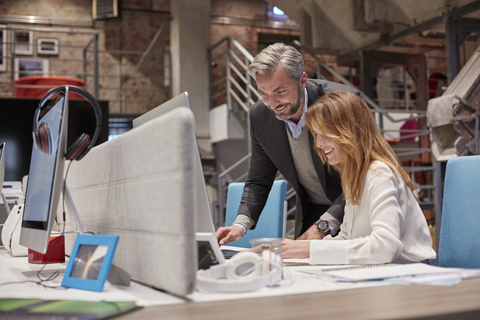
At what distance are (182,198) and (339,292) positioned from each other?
0.31m

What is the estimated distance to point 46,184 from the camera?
1.12 metres

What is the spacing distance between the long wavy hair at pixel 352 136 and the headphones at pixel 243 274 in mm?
423

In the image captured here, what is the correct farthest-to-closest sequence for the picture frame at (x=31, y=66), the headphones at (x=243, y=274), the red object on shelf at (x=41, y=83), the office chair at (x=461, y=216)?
the picture frame at (x=31, y=66), the red object on shelf at (x=41, y=83), the office chair at (x=461, y=216), the headphones at (x=243, y=274)

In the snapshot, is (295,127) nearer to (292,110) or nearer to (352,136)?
(292,110)

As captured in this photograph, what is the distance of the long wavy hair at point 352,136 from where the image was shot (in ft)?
4.29

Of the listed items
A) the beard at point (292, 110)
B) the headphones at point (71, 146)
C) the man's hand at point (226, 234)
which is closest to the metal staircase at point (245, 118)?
the beard at point (292, 110)

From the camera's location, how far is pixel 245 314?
28.0 inches

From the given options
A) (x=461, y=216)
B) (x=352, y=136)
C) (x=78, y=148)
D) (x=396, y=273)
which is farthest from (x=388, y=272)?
(x=78, y=148)

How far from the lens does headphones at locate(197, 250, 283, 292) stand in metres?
0.88

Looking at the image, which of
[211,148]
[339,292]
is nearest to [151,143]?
[339,292]

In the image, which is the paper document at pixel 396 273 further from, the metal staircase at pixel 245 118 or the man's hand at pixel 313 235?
the metal staircase at pixel 245 118

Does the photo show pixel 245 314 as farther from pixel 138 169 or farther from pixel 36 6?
pixel 36 6

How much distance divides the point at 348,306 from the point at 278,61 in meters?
1.20

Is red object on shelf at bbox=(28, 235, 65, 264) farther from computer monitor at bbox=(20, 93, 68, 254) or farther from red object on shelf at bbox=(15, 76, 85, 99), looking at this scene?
red object on shelf at bbox=(15, 76, 85, 99)
